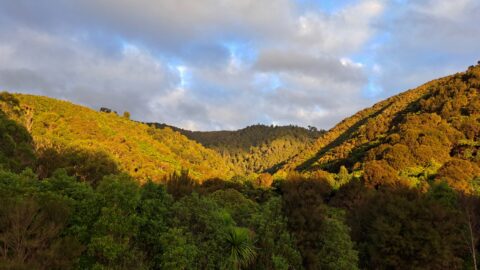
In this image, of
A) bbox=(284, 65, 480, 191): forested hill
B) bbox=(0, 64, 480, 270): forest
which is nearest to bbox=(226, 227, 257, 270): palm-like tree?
bbox=(0, 64, 480, 270): forest

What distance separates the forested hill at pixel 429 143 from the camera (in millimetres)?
71875

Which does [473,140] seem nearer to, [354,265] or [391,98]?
[354,265]

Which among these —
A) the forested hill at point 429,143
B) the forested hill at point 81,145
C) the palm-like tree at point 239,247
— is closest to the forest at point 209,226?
the palm-like tree at point 239,247

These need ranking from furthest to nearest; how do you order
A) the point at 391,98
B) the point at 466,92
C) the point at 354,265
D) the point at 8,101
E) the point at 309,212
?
1. the point at 391,98
2. the point at 466,92
3. the point at 8,101
4. the point at 309,212
5. the point at 354,265

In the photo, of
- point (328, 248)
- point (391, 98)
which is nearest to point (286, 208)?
point (328, 248)

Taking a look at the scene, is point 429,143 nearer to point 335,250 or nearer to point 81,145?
point 335,250

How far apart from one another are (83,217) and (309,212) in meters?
16.2

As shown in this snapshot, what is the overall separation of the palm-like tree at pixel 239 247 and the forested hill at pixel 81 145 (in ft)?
86.2

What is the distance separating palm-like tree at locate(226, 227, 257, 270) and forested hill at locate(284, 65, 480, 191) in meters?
43.3

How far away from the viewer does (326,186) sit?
230 ft

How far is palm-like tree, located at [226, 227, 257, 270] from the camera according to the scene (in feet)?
88.0

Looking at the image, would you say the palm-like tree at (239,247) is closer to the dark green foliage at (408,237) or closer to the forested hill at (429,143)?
the dark green foliage at (408,237)

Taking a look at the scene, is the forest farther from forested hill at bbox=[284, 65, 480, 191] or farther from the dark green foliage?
forested hill at bbox=[284, 65, 480, 191]

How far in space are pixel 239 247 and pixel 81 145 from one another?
7592 centimetres
